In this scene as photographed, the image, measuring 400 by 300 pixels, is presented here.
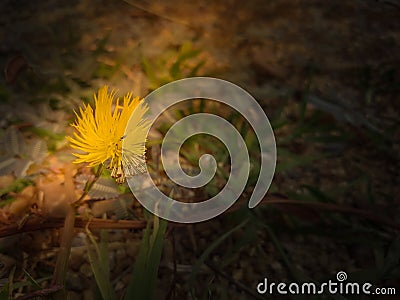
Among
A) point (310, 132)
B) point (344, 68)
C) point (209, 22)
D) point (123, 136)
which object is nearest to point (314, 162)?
point (310, 132)

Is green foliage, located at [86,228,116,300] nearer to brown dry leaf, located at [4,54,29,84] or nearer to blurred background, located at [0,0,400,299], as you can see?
blurred background, located at [0,0,400,299]

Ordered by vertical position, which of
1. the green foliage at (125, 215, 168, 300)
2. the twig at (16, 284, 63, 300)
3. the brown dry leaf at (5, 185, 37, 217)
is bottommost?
the twig at (16, 284, 63, 300)

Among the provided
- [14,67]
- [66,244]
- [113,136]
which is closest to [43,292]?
[66,244]

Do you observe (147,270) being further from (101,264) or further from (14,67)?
(14,67)

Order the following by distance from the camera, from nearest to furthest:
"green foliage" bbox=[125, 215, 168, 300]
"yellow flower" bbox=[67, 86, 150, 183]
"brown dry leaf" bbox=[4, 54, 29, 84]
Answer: "yellow flower" bbox=[67, 86, 150, 183] → "green foliage" bbox=[125, 215, 168, 300] → "brown dry leaf" bbox=[4, 54, 29, 84]

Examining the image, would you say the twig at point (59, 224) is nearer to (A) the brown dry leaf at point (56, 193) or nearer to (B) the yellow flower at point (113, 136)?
(A) the brown dry leaf at point (56, 193)

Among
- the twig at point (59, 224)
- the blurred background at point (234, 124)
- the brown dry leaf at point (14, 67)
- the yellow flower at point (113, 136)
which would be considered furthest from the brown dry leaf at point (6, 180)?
the yellow flower at point (113, 136)

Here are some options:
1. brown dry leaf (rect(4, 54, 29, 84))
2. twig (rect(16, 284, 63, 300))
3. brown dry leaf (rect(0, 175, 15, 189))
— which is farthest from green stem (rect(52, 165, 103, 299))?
brown dry leaf (rect(4, 54, 29, 84))
